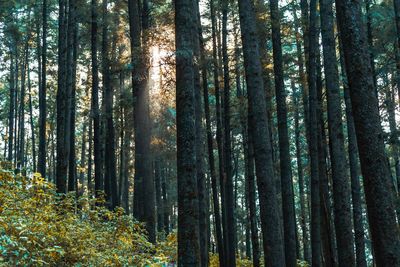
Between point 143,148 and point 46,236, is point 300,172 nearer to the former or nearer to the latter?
point 143,148

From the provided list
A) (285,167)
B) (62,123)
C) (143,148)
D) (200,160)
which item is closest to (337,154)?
(285,167)

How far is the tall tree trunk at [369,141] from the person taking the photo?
576cm

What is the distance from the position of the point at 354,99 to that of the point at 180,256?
3737 mm

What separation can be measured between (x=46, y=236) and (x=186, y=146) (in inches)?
107

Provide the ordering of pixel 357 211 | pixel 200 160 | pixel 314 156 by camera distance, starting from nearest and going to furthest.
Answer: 1. pixel 200 160
2. pixel 357 211
3. pixel 314 156

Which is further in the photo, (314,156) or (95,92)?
(95,92)

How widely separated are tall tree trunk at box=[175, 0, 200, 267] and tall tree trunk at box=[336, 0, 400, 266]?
2754 millimetres

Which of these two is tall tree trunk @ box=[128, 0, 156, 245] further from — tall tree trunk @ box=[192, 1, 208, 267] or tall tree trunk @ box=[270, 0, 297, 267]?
tall tree trunk @ box=[270, 0, 297, 267]

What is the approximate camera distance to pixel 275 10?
13195 millimetres

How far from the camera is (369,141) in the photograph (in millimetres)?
5992

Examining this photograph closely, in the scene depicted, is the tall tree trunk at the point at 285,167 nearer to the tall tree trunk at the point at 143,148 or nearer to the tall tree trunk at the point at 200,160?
the tall tree trunk at the point at 200,160

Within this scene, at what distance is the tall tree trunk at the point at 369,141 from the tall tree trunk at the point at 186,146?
9.04 feet

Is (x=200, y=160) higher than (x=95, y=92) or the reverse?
the reverse

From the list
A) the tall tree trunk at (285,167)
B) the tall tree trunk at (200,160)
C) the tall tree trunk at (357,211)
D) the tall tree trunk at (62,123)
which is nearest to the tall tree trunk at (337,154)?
the tall tree trunk at (285,167)
